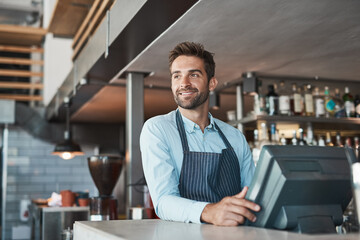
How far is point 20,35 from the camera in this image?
7066 millimetres

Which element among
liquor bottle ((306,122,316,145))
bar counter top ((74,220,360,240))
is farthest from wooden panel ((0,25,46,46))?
bar counter top ((74,220,360,240))

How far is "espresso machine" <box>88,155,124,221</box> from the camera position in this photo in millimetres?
3303

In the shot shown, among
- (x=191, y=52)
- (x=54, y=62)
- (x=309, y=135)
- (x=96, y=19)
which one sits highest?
(x=54, y=62)

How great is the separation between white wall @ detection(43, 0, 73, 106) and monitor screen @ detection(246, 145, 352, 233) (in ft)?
18.7

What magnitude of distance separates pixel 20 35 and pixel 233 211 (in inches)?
257

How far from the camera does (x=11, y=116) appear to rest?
621 centimetres

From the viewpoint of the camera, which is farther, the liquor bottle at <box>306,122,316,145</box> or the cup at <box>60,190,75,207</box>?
the cup at <box>60,190,75,207</box>

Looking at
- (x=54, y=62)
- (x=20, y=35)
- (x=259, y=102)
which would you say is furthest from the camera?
(x=20, y=35)

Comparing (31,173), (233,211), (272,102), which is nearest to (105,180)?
(272,102)

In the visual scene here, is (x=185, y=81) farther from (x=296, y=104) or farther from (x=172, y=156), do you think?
(x=296, y=104)

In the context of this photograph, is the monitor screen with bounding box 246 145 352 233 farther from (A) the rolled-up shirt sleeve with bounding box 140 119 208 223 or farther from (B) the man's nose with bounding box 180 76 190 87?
(B) the man's nose with bounding box 180 76 190 87

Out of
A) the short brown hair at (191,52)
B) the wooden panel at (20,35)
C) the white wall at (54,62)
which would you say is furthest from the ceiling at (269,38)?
the wooden panel at (20,35)

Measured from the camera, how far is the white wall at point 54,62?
6.68m

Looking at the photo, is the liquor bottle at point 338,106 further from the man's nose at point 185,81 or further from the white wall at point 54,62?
the white wall at point 54,62
